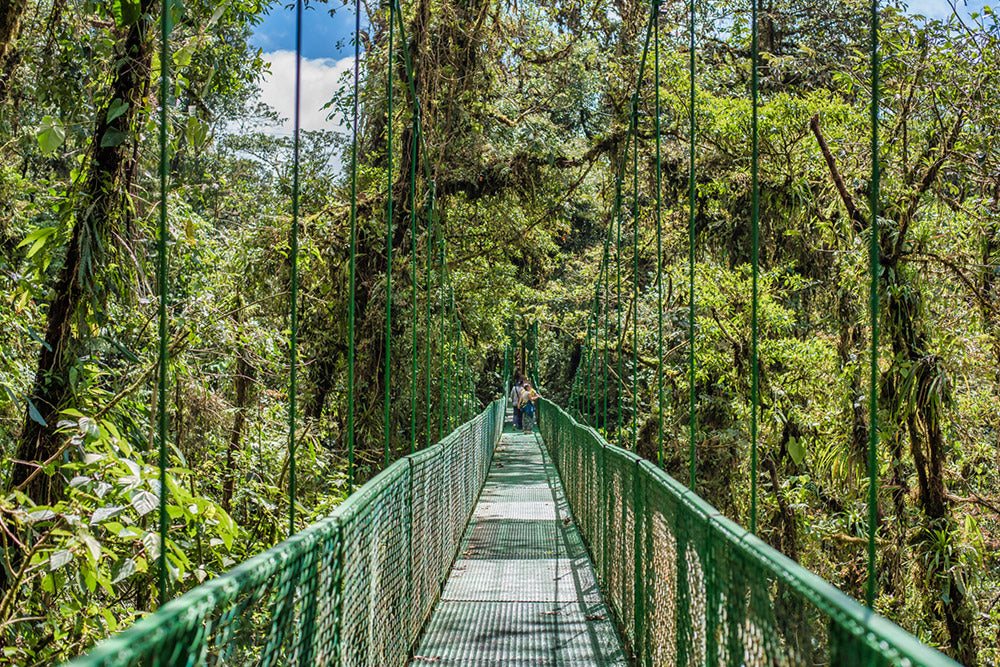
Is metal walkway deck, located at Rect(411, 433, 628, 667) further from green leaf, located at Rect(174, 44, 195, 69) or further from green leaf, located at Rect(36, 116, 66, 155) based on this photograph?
green leaf, located at Rect(174, 44, 195, 69)

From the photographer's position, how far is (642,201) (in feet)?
40.4

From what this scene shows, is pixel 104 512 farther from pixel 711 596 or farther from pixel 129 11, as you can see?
pixel 129 11

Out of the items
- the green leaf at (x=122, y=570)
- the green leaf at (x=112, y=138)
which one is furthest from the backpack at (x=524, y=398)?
the green leaf at (x=122, y=570)

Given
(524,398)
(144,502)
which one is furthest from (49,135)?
(524,398)

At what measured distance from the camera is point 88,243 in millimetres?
2975

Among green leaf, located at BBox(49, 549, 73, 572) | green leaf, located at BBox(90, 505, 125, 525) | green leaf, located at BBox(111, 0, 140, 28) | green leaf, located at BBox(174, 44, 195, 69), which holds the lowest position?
green leaf, located at BBox(49, 549, 73, 572)

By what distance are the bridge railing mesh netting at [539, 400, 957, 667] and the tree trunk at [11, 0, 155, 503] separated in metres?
2.07

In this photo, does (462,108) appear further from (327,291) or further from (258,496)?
(258,496)

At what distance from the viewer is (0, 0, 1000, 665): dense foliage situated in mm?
2980

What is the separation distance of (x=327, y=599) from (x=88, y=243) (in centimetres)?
184

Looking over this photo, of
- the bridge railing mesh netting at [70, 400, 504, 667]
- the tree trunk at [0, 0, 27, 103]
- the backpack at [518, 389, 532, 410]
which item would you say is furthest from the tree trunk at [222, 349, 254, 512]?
the backpack at [518, 389, 532, 410]

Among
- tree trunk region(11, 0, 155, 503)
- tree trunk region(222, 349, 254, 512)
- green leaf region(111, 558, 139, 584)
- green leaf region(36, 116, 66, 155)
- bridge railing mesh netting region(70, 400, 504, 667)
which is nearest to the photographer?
bridge railing mesh netting region(70, 400, 504, 667)

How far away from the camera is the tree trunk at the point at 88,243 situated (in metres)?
2.93

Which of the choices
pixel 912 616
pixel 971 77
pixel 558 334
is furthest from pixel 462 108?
pixel 558 334
